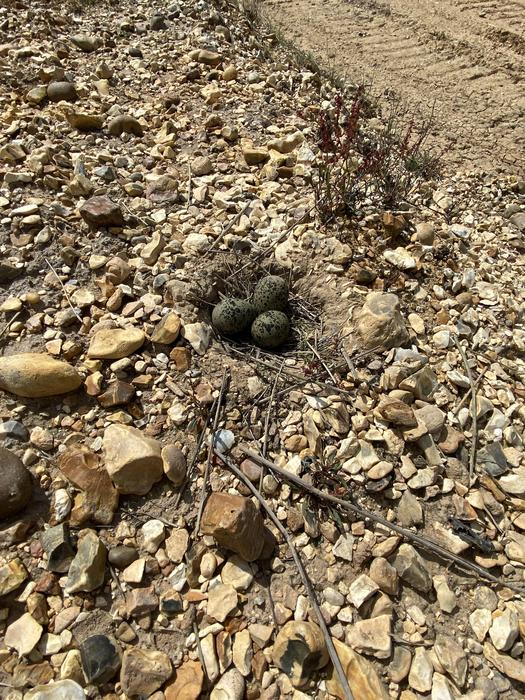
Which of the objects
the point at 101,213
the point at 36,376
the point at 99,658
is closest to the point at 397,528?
the point at 99,658

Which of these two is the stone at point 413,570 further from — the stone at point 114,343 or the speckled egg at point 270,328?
the stone at point 114,343

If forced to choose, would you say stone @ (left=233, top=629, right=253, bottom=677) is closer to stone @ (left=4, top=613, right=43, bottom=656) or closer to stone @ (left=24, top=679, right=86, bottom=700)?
stone @ (left=24, top=679, right=86, bottom=700)

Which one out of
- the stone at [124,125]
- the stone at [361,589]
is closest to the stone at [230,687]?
the stone at [361,589]

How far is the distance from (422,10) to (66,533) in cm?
796

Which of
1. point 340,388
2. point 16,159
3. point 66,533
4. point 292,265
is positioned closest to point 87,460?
point 66,533

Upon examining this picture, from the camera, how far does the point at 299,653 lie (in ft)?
5.22

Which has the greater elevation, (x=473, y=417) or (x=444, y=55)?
(x=444, y=55)

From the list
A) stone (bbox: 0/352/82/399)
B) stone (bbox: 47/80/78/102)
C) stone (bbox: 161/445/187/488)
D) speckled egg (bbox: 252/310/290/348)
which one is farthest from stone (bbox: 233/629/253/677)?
stone (bbox: 47/80/78/102)

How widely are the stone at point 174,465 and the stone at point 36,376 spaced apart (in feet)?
1.83

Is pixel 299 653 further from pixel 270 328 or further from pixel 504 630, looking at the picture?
pixel 270 328

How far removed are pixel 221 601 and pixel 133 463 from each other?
0.62 meters

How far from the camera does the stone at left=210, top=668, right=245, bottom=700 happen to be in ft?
5.12

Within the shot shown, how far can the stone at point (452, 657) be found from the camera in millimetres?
1608

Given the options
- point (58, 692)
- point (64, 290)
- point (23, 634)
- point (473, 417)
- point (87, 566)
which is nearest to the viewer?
point (58, 692)
